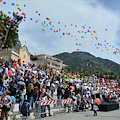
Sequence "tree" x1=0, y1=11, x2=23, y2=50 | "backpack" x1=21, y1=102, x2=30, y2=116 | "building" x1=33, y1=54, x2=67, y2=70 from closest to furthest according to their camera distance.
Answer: "backpack" x1=21, y1=102, x2=30, y2=116 → "tree" x1=0, y1=11, x2=23, y2=50 → "building" x1=33, y1=54, x2=67, y2=70

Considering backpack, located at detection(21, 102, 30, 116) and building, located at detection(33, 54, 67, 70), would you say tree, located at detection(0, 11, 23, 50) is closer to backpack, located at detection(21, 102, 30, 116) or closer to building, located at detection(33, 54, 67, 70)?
backpack, located at detection(21, 102, 30, 116)

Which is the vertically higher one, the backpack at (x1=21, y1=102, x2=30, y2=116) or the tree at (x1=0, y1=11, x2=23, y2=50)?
the tree at (x1=0, y1=11, x2=23, y2=50)

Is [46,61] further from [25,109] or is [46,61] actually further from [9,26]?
[25,109]

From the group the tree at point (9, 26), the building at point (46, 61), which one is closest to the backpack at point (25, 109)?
the tree at point (9, 26)

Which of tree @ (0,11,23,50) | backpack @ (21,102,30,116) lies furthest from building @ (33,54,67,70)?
backpack @ (21,102,30,116)

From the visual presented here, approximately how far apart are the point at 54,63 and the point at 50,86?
2927 inches

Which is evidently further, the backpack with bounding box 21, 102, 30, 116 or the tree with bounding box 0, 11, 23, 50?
the tree with bounding box 0, 11, 23, 50

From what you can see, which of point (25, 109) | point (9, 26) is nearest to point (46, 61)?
point (9, 26)

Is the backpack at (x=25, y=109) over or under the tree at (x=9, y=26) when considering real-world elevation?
under

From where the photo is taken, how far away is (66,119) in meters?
10.6

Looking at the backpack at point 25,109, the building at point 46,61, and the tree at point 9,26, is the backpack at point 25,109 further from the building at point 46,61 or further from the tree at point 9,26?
the building at point 46,61

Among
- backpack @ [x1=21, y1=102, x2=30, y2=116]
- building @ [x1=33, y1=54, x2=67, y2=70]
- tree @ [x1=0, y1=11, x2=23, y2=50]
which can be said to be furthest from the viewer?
building @ [x1=33, y1=54, x2=67, y2=70]

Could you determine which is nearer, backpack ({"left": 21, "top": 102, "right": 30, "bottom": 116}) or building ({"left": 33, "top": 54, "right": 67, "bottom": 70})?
backpack ({"left": 21, "top": 102, "right": 30, "bottom": 116})

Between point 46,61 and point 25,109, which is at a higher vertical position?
point 46,61
